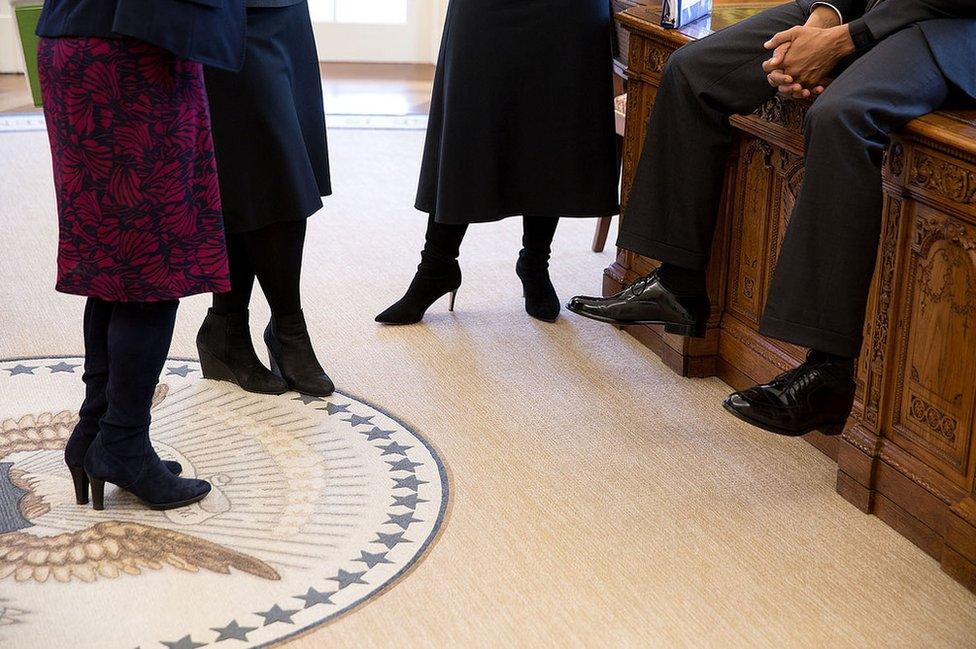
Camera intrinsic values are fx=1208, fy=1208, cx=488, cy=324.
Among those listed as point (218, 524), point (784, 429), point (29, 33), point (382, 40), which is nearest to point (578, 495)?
point (784, 429)

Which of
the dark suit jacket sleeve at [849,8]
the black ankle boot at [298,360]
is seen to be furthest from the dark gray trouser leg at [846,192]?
the black ankle boot at [298,360]

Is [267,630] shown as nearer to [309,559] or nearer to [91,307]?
[309,559]

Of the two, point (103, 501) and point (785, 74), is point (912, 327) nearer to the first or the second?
point (785, 74)

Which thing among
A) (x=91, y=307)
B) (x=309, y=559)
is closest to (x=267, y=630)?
(x=309, y=559)

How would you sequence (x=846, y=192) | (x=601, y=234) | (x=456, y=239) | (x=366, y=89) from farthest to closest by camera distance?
(x=366, y=89) → (x=601, y=234) → (x=456, y=239) → (x=846, y=192)

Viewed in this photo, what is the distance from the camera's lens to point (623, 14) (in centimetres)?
289

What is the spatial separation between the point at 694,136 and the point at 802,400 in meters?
0.65

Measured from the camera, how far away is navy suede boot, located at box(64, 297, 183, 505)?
2021 millimetres

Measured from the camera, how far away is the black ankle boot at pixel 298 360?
2654 millimetres

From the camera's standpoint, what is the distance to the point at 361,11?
6363 millimetres

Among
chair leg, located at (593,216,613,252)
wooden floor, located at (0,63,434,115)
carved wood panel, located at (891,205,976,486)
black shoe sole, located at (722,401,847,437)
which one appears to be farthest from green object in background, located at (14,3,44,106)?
wooden floor, located at (0,63,434,115)

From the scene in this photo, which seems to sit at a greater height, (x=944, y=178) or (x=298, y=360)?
(x=944, y=178)

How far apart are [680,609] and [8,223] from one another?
8.96 feet

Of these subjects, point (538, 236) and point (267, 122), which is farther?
point (538, 236)
